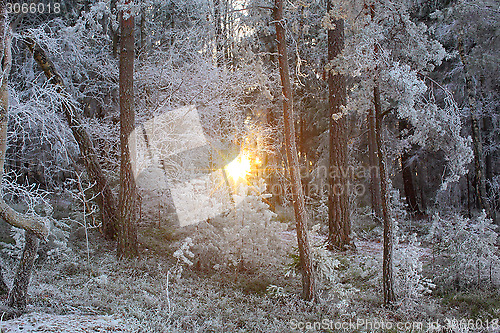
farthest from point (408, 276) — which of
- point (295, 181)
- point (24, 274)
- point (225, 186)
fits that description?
point (24, 274)

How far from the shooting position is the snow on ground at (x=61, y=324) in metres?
4.16

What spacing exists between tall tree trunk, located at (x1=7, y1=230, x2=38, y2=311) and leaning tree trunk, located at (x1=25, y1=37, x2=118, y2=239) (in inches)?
149

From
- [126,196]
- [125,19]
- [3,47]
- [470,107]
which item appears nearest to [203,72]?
[125,19]

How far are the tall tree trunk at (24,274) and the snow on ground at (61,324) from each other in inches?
10.2

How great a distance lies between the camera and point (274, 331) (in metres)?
5.14

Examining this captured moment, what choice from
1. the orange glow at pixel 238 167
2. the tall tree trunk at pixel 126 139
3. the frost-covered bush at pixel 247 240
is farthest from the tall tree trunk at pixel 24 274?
the orange glow at pixel 238 167

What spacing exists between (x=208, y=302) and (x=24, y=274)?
2979 mm

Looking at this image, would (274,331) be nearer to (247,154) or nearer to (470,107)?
(247,154)

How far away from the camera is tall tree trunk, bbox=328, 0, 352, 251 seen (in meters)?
9.18

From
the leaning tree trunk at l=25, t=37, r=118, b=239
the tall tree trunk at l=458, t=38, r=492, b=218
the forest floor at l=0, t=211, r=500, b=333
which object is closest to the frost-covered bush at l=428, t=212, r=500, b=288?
the forest floor at l=0, t=211, r=500, b=333

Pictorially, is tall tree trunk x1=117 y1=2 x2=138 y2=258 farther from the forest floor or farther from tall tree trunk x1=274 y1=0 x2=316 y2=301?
tall tree trunk x1=274 y1=0 x2=316 y2=301

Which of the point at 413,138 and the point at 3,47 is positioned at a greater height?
the point at 3,47

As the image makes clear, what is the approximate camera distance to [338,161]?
936cm

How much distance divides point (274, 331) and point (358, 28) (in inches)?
212
